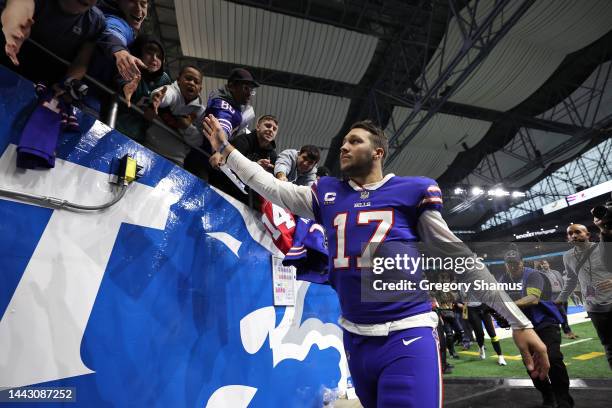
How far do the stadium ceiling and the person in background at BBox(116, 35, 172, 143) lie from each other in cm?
522

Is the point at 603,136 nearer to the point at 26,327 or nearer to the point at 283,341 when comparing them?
the point at 283,341

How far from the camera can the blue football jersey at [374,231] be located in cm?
143

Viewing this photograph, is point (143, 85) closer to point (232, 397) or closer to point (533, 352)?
point (232, 397)

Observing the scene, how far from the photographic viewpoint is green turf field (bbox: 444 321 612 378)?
5.19 metres

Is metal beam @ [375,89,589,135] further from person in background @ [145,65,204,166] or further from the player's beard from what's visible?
the player's beard

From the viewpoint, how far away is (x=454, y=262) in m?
1.48

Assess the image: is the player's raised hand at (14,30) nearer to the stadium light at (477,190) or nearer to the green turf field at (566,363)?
the green turf field at (566,363)

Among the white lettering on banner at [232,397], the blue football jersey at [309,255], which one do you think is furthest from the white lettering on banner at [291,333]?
the blue football jersey at [309,255]

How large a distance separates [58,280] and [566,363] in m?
7.45

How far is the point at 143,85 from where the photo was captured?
2104mm

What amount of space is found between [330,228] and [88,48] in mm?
1345

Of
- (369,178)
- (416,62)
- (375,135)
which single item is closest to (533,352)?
(369,178)

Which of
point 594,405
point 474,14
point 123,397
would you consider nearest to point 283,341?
point 123,397

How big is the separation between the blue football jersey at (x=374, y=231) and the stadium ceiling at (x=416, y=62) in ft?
21.4
